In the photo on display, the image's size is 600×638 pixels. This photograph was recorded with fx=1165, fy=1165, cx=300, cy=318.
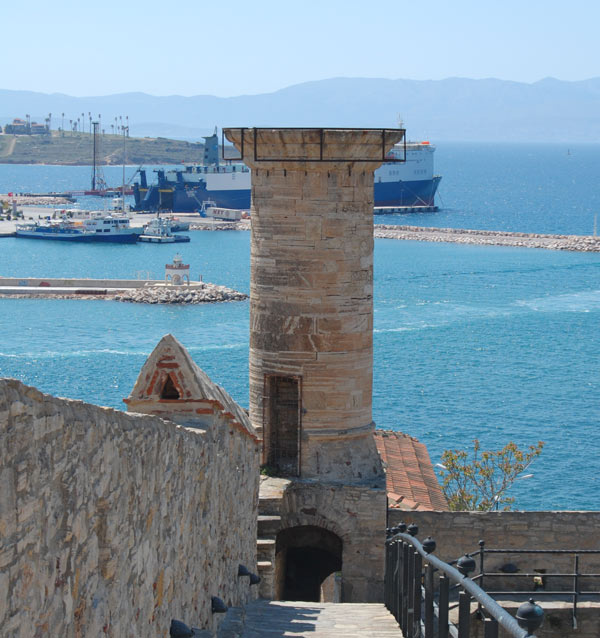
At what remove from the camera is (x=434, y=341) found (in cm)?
5350

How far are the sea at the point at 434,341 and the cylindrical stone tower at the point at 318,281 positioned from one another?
1708 cm

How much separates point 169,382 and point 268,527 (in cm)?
432

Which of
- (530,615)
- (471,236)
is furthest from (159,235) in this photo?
(530,615)

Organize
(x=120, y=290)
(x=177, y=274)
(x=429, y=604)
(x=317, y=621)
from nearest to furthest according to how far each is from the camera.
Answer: (x=429, y=604), (x=317, y=621), (x=177, y=274), (x=120, y=290)

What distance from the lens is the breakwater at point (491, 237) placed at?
305 ft

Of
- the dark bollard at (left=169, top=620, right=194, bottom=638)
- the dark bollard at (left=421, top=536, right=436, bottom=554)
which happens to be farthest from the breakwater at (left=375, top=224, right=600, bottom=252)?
the dark bollard at (left=169, top=620, right=194, bottom=638)

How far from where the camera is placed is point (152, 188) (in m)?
130

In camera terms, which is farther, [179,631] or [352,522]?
[352,522]

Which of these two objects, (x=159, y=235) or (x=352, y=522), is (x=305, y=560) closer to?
(x=352, y=522)

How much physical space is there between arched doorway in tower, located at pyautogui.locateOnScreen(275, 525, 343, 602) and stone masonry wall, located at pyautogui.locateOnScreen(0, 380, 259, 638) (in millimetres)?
5612

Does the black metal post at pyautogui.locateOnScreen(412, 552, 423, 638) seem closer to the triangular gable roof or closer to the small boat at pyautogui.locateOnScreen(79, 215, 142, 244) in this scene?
the triangular gable roof

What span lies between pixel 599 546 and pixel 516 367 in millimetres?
36490

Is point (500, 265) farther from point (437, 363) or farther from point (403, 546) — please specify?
point (403, 546)

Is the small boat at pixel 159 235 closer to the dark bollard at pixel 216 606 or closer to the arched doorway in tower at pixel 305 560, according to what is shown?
the arched doorway in tower at pixel 305 560
